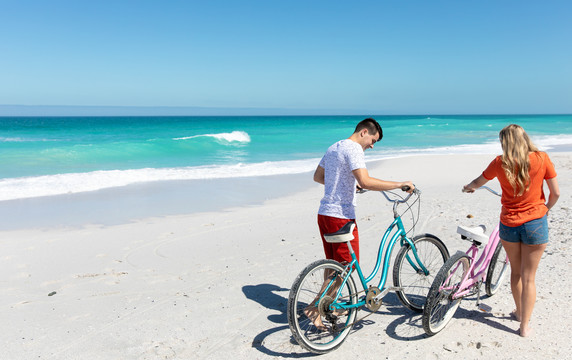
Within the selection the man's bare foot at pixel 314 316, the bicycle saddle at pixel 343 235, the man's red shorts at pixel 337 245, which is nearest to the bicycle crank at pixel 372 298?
the man's red shorts at pixel 337 245

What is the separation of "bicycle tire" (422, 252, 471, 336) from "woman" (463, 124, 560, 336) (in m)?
0.43

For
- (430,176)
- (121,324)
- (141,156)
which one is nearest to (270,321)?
(121,324)

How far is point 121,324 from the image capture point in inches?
162

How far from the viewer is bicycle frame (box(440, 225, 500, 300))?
12.4 ft

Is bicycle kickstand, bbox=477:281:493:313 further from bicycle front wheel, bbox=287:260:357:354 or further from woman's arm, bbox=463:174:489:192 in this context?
bicycle front wheel, bbox=287:260:357:354

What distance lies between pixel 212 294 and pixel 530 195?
3181 mm

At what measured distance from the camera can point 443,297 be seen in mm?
3662

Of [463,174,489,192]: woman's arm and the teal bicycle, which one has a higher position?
[463,174,489,192]: woman's arm

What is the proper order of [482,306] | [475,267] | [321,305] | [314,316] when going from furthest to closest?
[482,306]
[475,267]
[314,316]
[321,305]

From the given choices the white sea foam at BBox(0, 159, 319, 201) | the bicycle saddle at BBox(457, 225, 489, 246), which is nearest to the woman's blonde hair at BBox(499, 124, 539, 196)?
the bicycle saddle at BBox(457, 225, 489, 246)

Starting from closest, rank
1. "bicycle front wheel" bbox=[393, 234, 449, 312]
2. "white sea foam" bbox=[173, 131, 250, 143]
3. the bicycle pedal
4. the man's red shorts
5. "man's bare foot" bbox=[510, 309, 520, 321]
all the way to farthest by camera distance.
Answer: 1. the man's red shorts
2. "man's bare foot" bbox=[510, 309, 520, 321]
3. "bicycle front wheel" bbox=[393, 234, 449, 312]
4. the bicycle pedal
5. "white sea foam" bbox=[173, 131, 250, 143]

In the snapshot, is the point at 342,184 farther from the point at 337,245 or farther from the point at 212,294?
the point at 212,294

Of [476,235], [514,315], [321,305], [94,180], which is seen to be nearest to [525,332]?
[514,315]

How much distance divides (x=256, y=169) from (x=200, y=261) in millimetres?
11346
